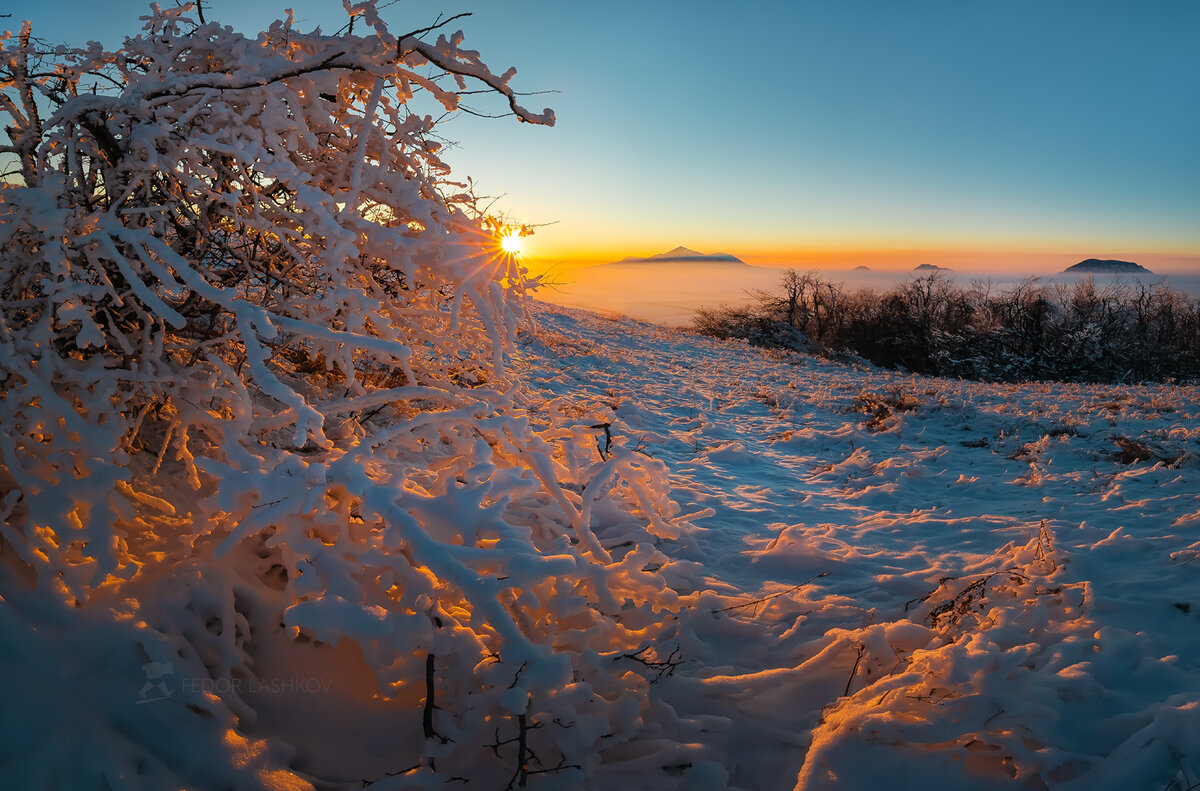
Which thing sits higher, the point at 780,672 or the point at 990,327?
the point at 990,327

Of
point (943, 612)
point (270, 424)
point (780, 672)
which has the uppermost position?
point (270, 424)

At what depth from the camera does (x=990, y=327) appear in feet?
90.0

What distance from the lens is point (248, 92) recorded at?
99.8 inches

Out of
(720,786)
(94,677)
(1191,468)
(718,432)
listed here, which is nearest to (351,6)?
(94,677)

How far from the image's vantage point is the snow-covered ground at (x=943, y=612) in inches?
80.7

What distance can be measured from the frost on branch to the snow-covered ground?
1.67 ft

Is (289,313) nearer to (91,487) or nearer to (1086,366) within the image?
(91,487)

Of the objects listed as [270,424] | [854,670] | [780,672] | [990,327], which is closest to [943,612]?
[854,670]

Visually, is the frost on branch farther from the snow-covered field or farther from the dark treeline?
the dark treeline

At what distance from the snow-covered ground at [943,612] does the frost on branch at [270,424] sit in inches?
20.1

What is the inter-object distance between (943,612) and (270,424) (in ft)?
11.0

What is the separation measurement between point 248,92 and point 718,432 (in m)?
6.23

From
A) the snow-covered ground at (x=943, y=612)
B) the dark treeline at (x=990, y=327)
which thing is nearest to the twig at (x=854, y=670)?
the snow-covered ground at (x=943, y=612)

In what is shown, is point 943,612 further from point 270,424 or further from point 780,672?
point 270,424
